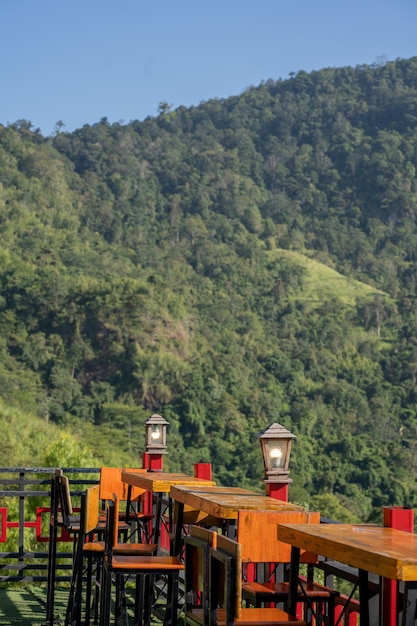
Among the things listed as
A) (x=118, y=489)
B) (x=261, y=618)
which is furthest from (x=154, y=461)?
(x=261, y=618)

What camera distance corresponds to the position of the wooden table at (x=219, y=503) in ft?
9.46

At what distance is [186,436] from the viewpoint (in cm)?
4103

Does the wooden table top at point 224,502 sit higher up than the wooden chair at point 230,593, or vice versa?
the wooden table top at point 224,502

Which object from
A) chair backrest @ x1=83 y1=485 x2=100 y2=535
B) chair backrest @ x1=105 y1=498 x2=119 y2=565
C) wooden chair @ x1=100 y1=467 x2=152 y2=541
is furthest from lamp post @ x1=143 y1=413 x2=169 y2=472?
chair backrest @ x1=105 y1=498 x2=119 y2=565

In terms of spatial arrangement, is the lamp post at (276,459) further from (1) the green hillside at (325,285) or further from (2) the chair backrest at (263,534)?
(1) the green hillside at (325,285)

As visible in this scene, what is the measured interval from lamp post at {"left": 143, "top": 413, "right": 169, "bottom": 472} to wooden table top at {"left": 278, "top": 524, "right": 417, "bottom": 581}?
10.3ft

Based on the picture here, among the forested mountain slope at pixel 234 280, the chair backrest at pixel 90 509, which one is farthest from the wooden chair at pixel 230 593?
the forested mountain slope at pixel 234 280

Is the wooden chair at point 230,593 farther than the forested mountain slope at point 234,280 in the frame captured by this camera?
Result: No

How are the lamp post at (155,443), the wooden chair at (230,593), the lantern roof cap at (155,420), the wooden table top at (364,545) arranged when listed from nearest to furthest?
1. the wooden table top at (364,545)
2. the wooden chair at (230,593)
3. the lamp post at (155,443)
4. the lantern roof cap at (155,420)

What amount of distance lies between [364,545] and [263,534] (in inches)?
25.4

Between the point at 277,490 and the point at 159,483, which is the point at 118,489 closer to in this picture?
the point at 159,483

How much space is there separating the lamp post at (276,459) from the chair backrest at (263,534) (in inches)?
32.8

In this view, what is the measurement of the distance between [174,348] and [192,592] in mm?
44171

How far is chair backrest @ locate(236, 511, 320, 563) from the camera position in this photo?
2.74 meters
